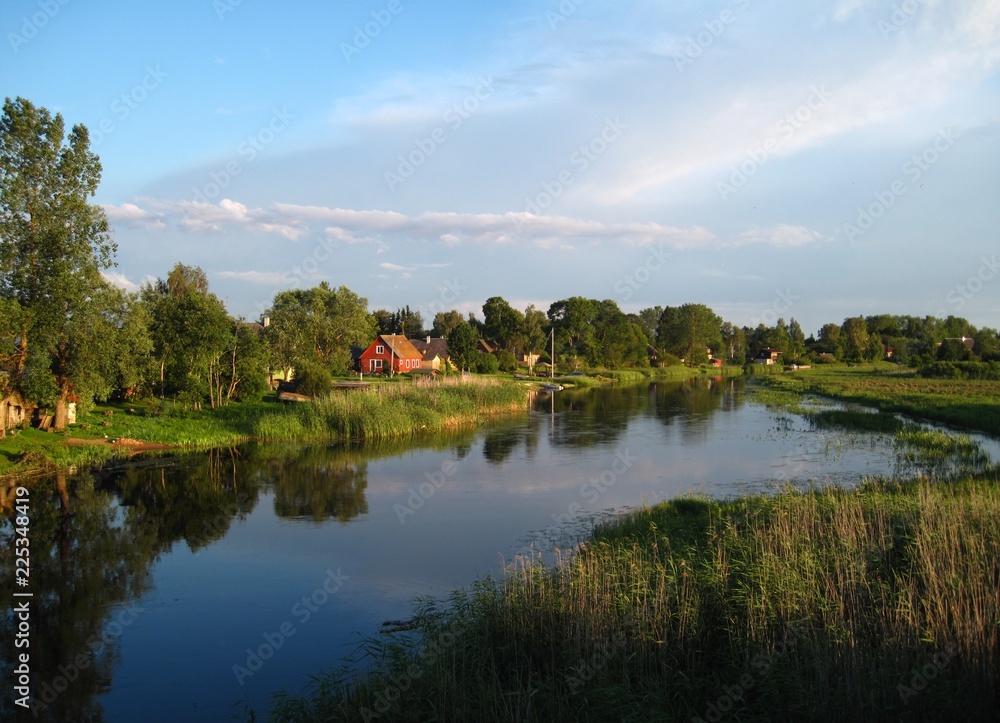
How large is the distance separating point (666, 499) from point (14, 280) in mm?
20633

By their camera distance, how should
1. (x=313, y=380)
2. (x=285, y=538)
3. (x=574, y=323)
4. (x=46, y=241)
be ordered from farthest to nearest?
(x=574, y=323), (x=313, y=380), (x=46, y=241), (x=285, y=538)

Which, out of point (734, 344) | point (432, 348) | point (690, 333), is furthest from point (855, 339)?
point (432, 348)

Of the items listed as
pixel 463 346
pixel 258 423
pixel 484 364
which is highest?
pixel 463 346

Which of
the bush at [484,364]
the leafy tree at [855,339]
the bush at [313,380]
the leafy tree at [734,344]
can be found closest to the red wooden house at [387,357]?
the bush at [484,364]

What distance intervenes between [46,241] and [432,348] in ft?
202

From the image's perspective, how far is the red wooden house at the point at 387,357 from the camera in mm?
73750

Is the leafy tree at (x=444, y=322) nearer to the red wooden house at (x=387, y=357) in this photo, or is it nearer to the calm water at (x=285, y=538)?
the red wooden house at (x=387, y=357)

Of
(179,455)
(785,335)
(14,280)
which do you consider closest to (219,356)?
(179,455)

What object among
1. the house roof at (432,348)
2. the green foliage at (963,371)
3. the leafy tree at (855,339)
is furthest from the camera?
the leafy tree at (855,339)

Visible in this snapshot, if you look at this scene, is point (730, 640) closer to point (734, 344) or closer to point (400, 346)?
point (400, 346)

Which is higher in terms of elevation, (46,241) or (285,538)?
(46,241)

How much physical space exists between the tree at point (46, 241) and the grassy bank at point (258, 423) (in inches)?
79.0

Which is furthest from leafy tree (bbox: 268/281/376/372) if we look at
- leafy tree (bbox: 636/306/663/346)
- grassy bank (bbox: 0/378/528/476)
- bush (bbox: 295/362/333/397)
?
leafy tree (bbox: 636/306/663/346)

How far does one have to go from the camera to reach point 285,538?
50.8ft
